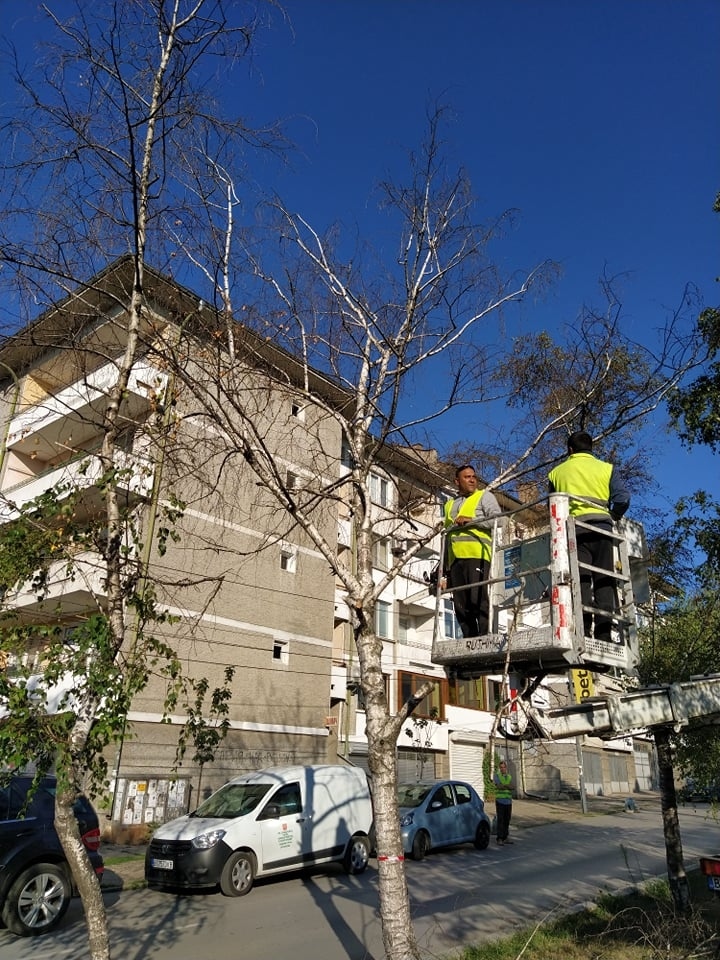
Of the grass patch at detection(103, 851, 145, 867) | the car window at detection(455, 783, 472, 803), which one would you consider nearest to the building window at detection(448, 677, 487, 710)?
the car window at detection(455, 783, 472, 803)

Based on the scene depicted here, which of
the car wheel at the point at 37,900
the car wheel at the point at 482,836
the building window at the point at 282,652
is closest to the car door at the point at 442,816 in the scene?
the car wheel at the point at 482,836

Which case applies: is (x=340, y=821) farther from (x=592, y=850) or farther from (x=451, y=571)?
(x=451, y=571)

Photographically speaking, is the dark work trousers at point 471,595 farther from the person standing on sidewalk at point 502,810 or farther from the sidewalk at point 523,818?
the person standing on sidewalk at point 502,810

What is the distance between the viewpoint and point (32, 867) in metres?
8.95

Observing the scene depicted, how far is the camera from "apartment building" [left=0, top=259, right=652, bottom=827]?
6056 mm

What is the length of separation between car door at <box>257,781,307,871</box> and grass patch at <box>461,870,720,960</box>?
5.02 m

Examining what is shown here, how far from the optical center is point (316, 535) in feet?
19.3

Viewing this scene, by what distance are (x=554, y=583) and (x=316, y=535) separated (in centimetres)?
199

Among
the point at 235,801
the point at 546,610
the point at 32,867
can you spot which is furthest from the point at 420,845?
the point at 546,610

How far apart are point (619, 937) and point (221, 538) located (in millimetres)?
6170

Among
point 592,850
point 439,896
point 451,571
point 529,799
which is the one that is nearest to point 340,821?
point 439,896

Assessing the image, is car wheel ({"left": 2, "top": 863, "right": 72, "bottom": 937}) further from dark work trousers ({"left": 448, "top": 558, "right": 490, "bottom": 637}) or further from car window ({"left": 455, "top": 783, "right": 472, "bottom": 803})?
car window ({"left": 455, "top": 783, "right": 472, "bottom": 803})

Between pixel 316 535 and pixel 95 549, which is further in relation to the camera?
pixel 316 535

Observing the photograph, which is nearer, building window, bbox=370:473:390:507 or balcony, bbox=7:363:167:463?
balcony, bbox=7:363:167:463
